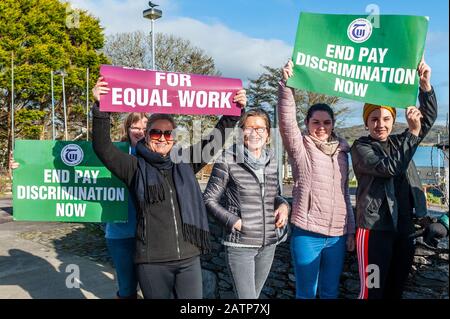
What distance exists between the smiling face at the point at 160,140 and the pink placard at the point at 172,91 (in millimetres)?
313

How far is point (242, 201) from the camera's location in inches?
108

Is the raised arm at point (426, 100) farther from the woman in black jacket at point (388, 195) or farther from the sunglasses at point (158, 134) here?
the sunglasses at point (158, 134)

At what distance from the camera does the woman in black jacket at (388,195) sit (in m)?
2.66

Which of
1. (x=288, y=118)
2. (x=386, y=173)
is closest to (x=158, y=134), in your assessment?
(x=288, y=118)

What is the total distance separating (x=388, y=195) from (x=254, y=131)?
0.96 metres

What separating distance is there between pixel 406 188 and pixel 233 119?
1.27 m

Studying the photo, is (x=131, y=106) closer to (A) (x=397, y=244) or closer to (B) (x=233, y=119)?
(B) (x=233, y=119)

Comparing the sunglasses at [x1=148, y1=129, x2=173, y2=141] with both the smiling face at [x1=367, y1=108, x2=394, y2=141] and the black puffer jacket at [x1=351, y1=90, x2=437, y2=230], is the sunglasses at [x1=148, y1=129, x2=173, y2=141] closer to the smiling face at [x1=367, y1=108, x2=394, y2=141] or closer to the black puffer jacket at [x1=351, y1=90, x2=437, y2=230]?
the black puffer jacket at [x1=351, y1=90, x2=437, y2=230]

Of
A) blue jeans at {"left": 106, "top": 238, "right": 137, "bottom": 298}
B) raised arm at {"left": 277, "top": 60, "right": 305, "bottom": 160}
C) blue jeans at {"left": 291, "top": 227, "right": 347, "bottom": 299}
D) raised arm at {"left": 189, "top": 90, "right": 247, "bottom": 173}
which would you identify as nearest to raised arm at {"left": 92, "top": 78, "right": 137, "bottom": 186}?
raised arm at {"left": 189, "top": 90, "right": 247, "bottom": 173}

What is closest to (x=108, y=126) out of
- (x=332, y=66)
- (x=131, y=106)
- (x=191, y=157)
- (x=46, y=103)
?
(x=131, y=106)

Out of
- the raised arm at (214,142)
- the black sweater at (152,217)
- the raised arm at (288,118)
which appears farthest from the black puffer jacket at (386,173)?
the black sweater at (152,217)

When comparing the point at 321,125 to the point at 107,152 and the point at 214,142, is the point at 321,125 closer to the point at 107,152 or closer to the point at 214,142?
the point at 214,142

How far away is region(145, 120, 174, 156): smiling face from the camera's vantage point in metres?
2.65

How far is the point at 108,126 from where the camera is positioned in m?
2.63
